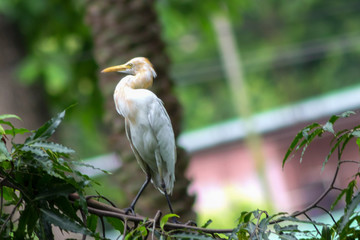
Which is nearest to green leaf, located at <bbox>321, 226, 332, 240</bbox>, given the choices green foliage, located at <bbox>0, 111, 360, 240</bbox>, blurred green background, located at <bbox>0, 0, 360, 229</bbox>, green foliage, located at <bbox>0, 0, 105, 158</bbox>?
green foliage, located at <bbox>0, 111, 360, 240</bbox>

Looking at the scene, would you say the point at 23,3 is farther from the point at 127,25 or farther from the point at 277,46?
the point at 277,46

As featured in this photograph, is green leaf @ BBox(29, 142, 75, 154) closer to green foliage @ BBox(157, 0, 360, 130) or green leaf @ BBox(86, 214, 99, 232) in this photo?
green leaf @ BBox(86, 214, 99, 232)

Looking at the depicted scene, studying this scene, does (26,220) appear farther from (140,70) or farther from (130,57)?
(130,57)

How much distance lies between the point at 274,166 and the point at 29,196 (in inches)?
336

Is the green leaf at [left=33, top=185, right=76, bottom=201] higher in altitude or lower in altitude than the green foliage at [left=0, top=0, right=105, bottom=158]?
lower

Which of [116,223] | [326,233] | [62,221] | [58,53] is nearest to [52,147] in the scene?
[62,221]

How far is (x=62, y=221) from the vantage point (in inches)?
41.4

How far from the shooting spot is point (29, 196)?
1.08 m

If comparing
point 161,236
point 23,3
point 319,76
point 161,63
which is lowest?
point 161,236

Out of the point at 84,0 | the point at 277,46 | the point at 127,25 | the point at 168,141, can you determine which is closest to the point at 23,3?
the point at 84,0

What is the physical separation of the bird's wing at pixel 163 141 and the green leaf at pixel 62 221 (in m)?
0.50

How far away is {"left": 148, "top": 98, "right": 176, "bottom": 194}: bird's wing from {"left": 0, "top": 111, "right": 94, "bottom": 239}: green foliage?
1.46ft

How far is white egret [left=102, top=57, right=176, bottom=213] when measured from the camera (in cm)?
146

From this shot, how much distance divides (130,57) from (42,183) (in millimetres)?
1780
